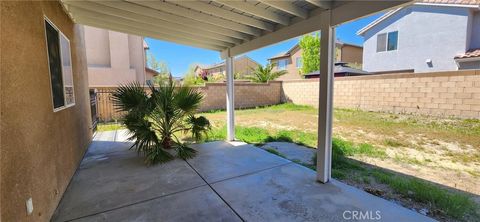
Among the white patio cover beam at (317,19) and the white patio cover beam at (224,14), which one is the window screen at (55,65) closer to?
the white patio cover beam at (224,14)

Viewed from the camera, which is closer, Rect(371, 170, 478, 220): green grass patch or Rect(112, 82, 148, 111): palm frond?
Rect(371, 170, 478, 220): green grass patch

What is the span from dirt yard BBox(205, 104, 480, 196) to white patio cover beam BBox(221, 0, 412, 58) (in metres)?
2.81

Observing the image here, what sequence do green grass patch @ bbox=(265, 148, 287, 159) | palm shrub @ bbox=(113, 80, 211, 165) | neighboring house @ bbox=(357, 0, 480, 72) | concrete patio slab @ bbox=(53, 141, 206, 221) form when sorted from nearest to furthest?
concrete patio slab @ bbox=(53, 141, 206, 221) < palm shrub @ bbox=(113, 80, 211, 165) < green grass patch @ bbox=(265, 148, 287, 159) < neighboring house @ bbox=(357, 0, 480, 72)

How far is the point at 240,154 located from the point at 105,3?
3548 millimetres

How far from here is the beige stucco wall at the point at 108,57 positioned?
1387 cm

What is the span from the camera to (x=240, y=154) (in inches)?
186

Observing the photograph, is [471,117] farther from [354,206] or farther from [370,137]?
[354,206]

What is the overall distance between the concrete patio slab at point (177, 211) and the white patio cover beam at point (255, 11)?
2.68 m

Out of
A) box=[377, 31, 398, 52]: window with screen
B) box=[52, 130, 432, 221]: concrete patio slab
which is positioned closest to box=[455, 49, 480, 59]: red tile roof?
box=[377, 31, 398, 52]: window with screen

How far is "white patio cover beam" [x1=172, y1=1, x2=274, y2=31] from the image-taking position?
3.26 m

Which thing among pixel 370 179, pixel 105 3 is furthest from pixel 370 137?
pixel 105 3

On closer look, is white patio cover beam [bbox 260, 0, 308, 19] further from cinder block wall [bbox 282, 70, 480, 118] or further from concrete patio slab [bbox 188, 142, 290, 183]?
cinder block wall [bbox 282, 70, 480, 118]

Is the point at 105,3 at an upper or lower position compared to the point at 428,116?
upper

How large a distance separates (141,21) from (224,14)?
155 cm
